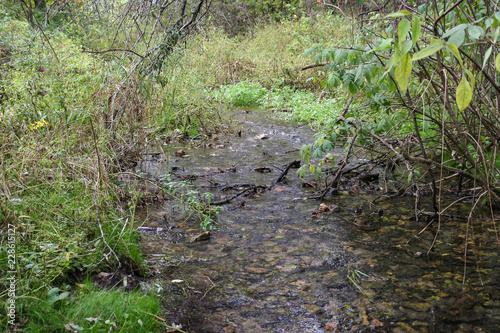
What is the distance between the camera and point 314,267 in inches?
119

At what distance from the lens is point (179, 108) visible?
7.10 meters

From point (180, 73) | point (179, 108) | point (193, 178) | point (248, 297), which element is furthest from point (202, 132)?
point (248, 297)

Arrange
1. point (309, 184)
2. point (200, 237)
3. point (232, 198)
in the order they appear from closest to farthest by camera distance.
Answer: point (200, 237)
point (232, 198)
point (309, 184)

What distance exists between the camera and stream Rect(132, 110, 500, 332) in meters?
2.41

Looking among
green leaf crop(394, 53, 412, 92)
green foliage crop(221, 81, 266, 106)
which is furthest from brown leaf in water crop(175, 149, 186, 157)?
green leaf crop(394, 53, 412, 92)

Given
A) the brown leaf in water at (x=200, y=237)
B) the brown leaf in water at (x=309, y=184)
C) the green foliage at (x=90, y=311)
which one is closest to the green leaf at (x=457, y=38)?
the green foliage at (x=90, y=311)

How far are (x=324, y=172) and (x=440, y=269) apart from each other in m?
2.64

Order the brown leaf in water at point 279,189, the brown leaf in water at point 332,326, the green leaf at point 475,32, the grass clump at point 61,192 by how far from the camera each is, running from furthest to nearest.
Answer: the brown leaf in water at point 279,189
the brown leaf in water at point 332,326
the grass clump at point 61,192
the green leaf at point 475,32

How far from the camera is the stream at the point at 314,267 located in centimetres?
241

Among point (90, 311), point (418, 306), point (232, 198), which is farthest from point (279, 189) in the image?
point (90, 311)

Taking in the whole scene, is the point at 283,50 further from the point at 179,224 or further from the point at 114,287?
the point at 114,287

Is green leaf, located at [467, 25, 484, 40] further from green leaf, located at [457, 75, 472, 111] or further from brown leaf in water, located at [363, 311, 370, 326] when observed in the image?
brown leaf in water, located at [363, 311, 370, 326]

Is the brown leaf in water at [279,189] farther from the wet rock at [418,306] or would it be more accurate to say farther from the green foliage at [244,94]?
the green foliage at [244,94]

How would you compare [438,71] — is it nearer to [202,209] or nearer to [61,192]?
[202,209]
